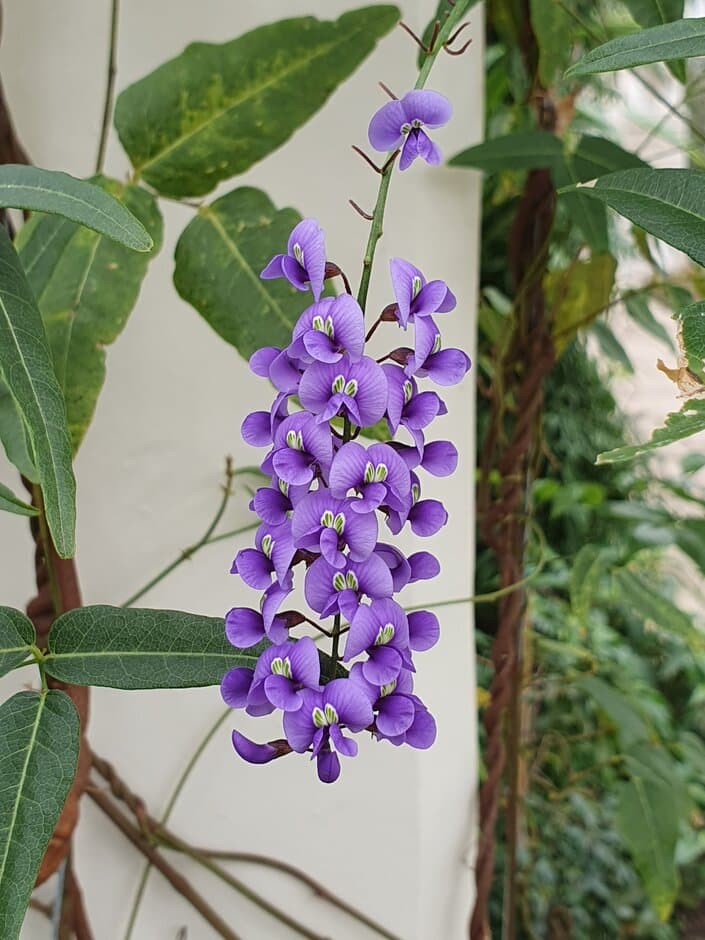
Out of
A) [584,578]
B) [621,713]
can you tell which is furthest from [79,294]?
[621,713]

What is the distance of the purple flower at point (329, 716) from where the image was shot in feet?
0.93

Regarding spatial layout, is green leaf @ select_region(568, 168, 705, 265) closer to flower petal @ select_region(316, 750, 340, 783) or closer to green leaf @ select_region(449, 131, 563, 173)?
flower petal @ select_region(316, 750, 340, 783)

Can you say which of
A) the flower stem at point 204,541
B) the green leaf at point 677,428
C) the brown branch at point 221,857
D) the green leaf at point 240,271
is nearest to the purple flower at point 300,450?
the green leaf at point 677,428

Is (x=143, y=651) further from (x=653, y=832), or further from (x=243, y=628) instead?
(x=653, y=832)

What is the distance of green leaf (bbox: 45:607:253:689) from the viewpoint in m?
0.34

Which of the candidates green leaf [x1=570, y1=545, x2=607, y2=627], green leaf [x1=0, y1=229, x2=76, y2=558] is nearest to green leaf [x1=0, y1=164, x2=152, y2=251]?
green leaf [x1=0, y1=229, x2=76, y2=558]

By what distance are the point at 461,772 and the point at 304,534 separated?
505 millimetres

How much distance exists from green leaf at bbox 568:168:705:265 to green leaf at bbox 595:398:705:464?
0.17 ft

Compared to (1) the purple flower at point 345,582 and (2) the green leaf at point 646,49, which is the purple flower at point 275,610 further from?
(2) the green leaf at point 646,49

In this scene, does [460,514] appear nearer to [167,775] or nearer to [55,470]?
[167,775]

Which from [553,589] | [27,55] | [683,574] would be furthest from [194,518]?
[683,574]

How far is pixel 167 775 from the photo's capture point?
702 millimetres

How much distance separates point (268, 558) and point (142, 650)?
68 mm

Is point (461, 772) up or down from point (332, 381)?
down
